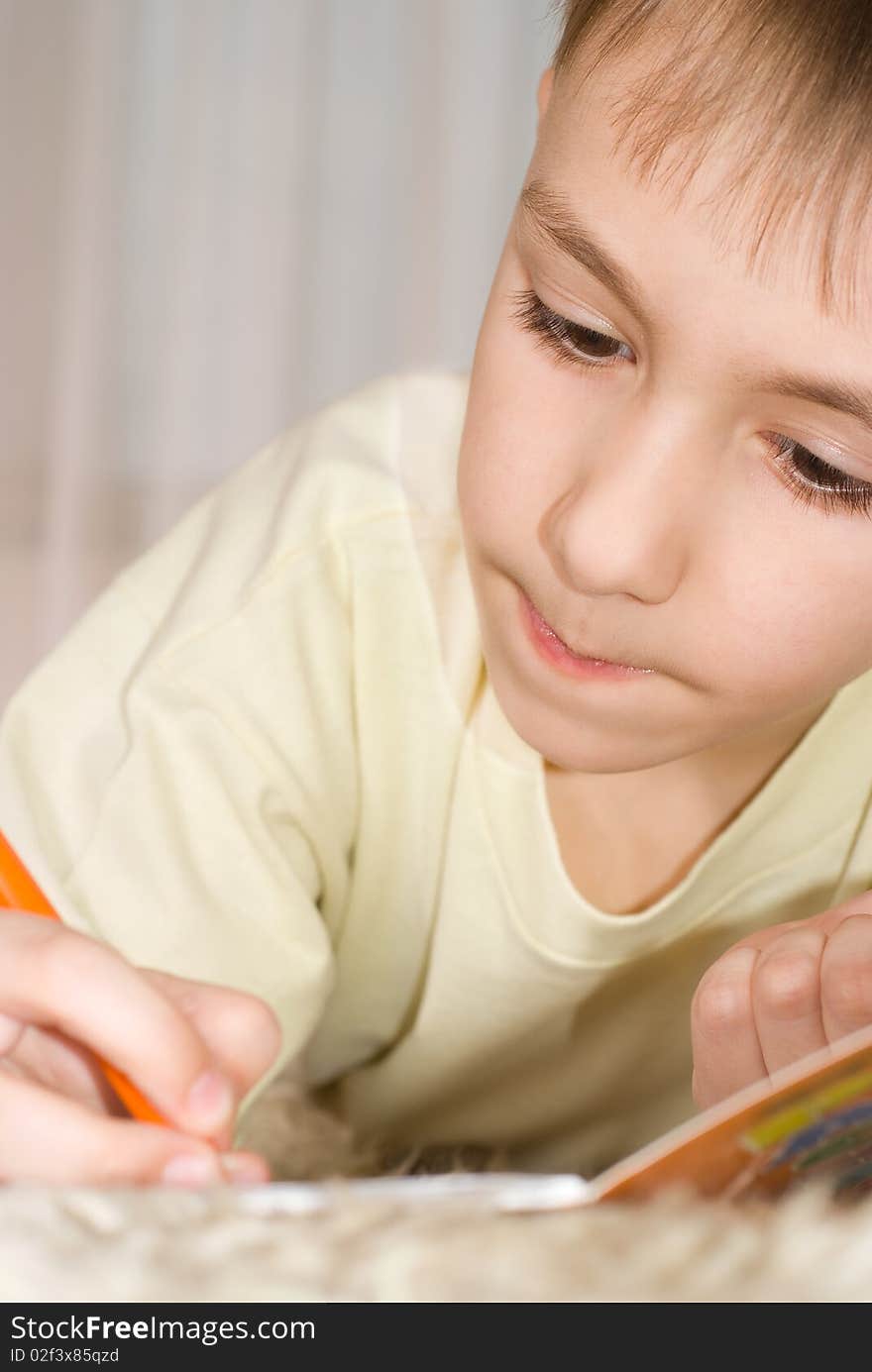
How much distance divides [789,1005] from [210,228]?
59.3 inches

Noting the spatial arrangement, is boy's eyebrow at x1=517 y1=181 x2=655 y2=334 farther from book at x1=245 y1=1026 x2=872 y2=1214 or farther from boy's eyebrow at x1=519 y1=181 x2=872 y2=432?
book at x1=245 y1=1026 x2=872 y2=1214

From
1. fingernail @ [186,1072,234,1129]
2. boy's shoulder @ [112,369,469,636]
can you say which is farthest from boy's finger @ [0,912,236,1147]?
boy's shoulder @ [112,369,469,636]

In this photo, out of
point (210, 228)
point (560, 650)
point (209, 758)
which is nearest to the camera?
point (560, 650)

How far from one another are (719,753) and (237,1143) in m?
0.30

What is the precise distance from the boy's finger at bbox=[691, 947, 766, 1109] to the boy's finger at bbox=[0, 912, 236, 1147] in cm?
19

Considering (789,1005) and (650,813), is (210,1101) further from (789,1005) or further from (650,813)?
(650,813)

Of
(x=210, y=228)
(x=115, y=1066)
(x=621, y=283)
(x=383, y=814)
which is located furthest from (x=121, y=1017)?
(x=210, y=228)

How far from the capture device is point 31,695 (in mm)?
654

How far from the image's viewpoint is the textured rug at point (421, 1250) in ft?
0.90

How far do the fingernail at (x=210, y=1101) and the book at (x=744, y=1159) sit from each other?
32 millimetres

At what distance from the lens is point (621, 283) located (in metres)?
0.45

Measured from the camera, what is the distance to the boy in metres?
0.43

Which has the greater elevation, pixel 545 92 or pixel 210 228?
pixel 545 92
